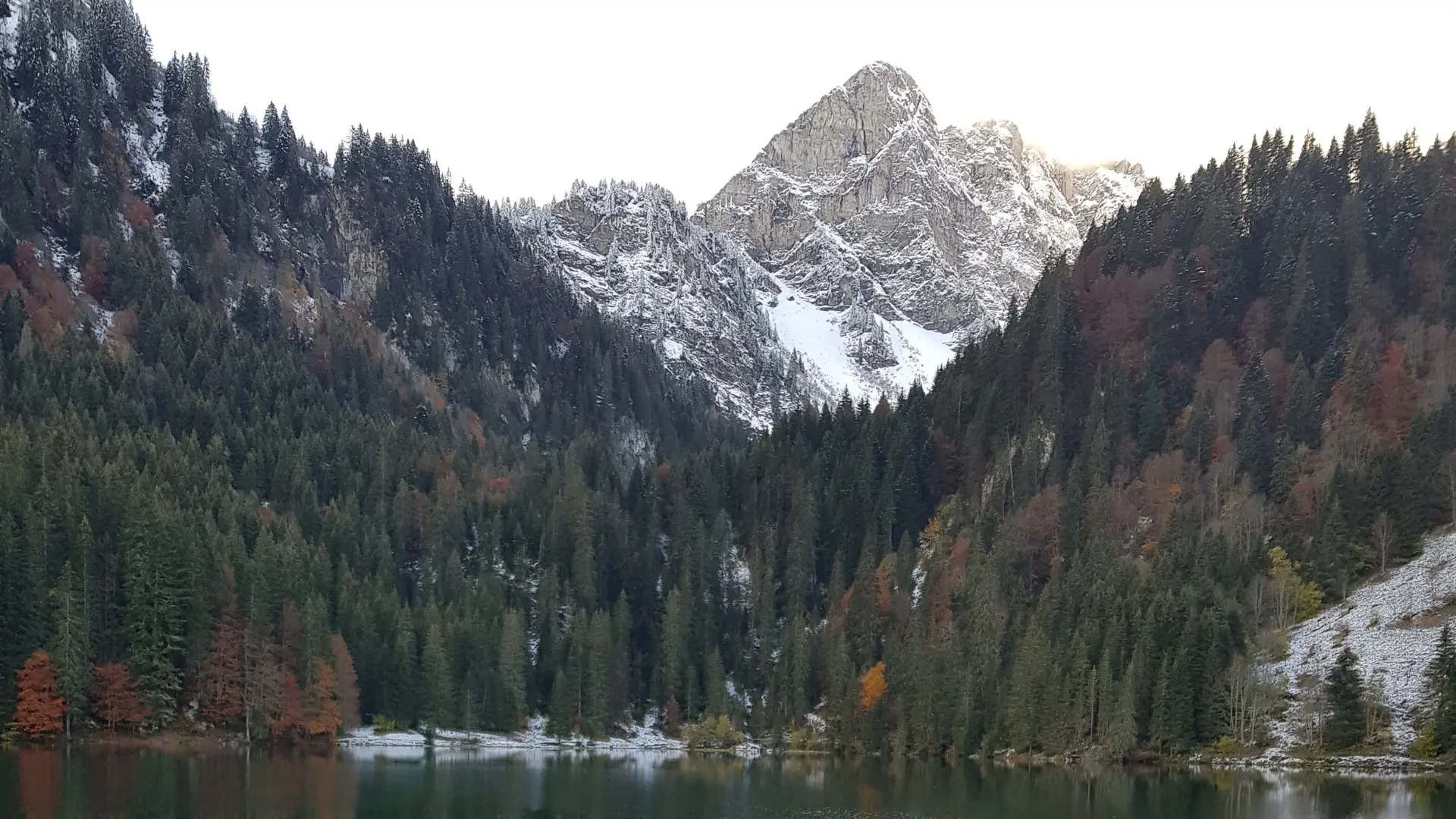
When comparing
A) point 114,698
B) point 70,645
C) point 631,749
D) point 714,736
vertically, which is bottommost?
point 631,749

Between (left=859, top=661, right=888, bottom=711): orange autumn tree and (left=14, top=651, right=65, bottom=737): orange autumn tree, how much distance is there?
7377cm

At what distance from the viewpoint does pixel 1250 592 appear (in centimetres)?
12769

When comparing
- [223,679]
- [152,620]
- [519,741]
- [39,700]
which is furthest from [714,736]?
[39,700]

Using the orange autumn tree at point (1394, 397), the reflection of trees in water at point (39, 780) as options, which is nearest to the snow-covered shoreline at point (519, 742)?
the reflection of trees in water at point (39, 780)

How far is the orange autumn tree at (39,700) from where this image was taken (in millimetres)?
114312

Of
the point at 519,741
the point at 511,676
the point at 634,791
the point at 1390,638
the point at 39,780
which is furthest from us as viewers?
the point at 511,676

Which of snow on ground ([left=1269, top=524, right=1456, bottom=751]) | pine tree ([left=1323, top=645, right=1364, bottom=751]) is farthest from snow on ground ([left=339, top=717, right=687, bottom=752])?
pine tree ([left=1323, top=645, right=1364, bottom=751])

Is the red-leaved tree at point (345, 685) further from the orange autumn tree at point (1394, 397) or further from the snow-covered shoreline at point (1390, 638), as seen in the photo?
the orange autumn tree at point (1394, 397)

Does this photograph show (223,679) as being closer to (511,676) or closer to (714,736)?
(511,676)

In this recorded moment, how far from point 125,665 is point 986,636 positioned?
260 feet

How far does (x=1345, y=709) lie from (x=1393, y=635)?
504 inches

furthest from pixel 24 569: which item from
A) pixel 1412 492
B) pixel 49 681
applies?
pixel 1412 492

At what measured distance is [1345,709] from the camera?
346 feet

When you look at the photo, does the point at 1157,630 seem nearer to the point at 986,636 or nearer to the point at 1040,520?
the point at 986,636
